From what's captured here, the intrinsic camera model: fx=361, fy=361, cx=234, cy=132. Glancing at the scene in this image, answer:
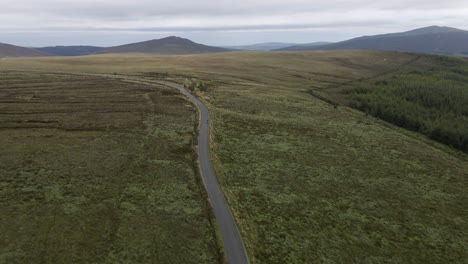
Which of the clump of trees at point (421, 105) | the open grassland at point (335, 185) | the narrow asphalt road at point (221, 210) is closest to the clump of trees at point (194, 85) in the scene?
the open grassland at point (335, 185)

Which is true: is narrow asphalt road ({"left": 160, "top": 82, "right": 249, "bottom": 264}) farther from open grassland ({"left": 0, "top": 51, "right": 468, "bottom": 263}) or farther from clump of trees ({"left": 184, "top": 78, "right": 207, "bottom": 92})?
clump of trees ({"left": 184, "top": 78, "right": 207, "bottom": 92})

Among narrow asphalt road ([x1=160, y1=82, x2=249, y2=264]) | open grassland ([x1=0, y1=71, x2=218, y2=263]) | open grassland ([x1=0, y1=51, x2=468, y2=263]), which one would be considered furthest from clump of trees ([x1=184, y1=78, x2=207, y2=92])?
narrow asphalt road ([x1=160, y1=82, x2=249, y2=264])

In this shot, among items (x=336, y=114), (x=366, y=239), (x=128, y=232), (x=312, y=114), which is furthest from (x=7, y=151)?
(x=336, y=114)

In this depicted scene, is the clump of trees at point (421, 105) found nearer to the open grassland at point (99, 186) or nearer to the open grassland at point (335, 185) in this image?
the open grassland at point (335, 185)

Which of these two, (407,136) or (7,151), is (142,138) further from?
(407,136)

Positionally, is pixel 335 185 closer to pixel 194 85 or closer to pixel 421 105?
pixel 194 85

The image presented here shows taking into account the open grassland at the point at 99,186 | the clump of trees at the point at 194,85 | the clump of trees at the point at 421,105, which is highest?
the clump of trees at the point at 194,85
